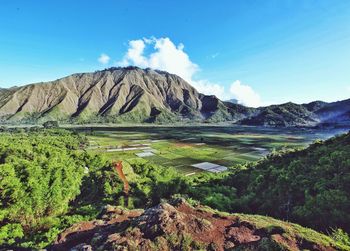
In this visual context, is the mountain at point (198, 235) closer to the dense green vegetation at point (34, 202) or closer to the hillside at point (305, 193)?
the hillside at point (305, 193)

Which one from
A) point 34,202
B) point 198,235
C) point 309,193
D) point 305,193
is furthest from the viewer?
point 34,202

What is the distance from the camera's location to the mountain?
16.2 metres

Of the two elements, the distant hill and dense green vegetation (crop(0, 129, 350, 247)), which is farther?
dense green vegetation (crop(0, 129, 350, 247))

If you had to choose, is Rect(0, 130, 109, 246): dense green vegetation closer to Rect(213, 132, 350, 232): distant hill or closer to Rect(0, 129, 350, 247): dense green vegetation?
Rect(0, 129, 350, 247): dense green vegetation

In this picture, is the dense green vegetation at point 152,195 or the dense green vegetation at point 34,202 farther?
the dense green vegetation at point 34,202

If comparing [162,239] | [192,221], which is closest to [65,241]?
[162,239]

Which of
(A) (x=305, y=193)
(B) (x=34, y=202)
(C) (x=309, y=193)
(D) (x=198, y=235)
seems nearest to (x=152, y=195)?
(B) (x=34, y=202)

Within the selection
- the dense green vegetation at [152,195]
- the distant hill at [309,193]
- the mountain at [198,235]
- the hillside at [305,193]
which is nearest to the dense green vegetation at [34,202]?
the dense green vegetation at [152,195]

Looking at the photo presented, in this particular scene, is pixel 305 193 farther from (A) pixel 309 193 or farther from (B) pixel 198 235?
(B) pixel 198 235

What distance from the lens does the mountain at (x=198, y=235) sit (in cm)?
1622

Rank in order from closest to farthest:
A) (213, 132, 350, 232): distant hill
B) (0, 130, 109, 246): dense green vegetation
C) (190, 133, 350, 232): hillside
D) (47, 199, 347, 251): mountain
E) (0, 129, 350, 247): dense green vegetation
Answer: (47, 199, 347, 251): mountain < (213, 132, 350, 232): distant hill < (190, 133, 350, 232): hillside < (0, 129, 350, 247): dense green vegetation < (0, 130, 109, 246): dense green vegetation

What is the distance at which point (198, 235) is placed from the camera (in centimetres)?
1789

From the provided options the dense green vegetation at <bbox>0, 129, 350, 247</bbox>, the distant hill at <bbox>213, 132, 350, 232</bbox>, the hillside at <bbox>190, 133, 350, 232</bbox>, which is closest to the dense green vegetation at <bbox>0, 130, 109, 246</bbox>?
the dense green vegetation at <bbox>0, 129, 350, 247</bbox>

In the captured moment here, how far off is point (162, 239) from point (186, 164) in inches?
3131
